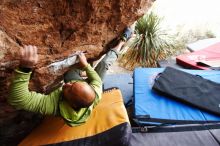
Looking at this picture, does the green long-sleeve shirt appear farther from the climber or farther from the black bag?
the black bag

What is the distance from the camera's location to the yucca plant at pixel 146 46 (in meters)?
7.07

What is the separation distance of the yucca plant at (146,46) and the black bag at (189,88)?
2481 mm

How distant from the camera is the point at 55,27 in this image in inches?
117

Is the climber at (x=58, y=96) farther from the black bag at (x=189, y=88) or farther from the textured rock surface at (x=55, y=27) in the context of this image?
the black bag at (x=189, y=88)

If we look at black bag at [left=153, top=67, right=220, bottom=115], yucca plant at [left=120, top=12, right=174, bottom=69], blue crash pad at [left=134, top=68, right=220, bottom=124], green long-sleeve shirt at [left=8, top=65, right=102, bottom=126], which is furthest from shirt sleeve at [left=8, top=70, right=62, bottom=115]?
yucca plant at [left=120, top=12, right=174, bottom=69]

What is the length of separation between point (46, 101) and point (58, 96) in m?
0.12

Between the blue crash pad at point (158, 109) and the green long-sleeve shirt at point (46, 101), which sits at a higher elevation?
the green long-sleeve shirt at point (46, 101)

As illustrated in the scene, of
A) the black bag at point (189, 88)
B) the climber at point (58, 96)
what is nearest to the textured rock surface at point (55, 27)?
the climber at point (58, 96)

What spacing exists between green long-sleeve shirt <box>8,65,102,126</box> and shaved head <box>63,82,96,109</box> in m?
0.14

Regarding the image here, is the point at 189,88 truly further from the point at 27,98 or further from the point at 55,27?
the point at 27,98

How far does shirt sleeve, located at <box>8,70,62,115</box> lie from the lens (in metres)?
2.59

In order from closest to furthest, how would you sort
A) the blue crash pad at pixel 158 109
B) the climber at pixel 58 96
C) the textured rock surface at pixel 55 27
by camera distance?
1. the climber at pixel 58 96
2. the textured rock surface at pixel 55 27
3. the blue crash pad at pixel 158 109

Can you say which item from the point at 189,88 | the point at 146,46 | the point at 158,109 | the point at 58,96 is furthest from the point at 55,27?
the point at 146,46

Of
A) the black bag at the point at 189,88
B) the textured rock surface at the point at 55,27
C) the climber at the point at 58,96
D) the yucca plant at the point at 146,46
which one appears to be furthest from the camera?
the yucca plant at the point at 146,46
